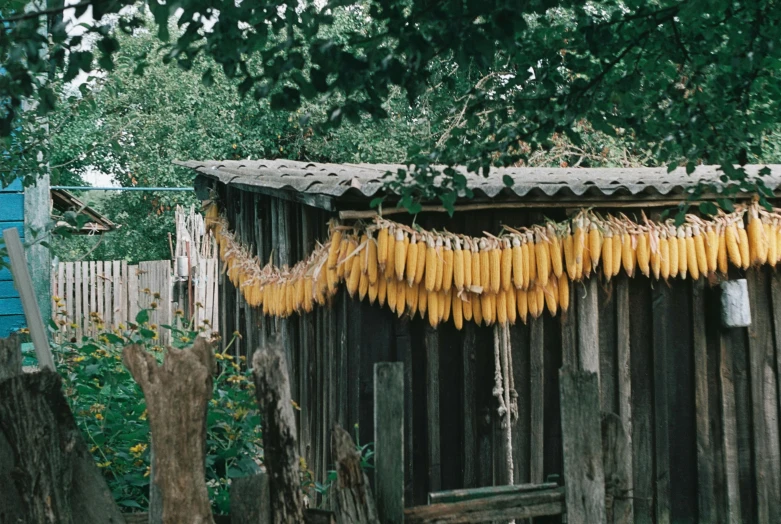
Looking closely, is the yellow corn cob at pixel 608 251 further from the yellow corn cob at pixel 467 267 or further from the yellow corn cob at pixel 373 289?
the yellow corn cob at pixel 373 289

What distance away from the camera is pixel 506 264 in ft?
15.5

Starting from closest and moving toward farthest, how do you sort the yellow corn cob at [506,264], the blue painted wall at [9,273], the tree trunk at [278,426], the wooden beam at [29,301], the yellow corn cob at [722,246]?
1. the tree trunk at [278,426]
2. the wooden beam at [29,301]
3. the yellow corn cob at [506,264]
4. the yellow corn cob at [722,246]
5. the blue painted wall at [9,273]

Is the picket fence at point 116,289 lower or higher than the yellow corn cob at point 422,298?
higher

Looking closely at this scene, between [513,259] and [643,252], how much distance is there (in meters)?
0.81

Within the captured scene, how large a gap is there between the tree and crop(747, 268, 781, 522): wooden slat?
188 centimetres

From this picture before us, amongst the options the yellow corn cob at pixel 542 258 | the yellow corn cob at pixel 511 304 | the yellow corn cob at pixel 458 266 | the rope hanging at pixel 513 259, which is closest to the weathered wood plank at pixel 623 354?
the rope hanging at pixel 513 259

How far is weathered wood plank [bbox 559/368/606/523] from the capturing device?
7.93ft

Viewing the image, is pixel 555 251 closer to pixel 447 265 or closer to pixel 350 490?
pixel 447 265

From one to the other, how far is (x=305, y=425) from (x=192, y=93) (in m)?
13.3

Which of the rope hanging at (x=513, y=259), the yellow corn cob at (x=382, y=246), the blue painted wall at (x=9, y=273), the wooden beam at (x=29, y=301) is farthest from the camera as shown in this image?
the blue painted wall at (x=9, y=273)

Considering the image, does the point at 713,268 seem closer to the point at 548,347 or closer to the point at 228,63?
the point at 548,347

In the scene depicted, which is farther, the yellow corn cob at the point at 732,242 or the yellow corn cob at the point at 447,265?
the yellow corn cob at the point at 732,242

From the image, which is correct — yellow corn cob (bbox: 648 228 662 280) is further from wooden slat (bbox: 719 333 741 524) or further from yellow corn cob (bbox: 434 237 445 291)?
yellow corn cob (bbox: 434 237 445 291)

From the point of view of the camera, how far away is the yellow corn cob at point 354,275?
4.49 meters
